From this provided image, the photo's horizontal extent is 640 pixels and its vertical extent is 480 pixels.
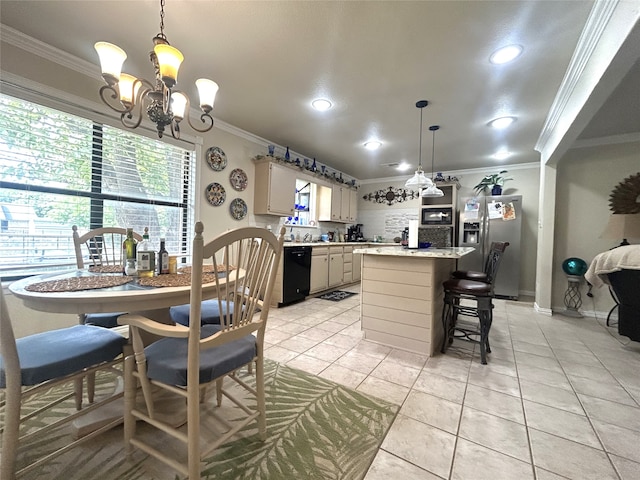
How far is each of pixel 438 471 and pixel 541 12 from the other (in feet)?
8.66

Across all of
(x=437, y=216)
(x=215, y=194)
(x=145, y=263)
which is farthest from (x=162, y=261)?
(x=437, y=216)

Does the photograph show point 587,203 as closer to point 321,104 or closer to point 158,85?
point 321,104

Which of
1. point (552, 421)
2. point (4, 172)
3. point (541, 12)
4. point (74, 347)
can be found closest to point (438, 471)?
point (552, 421)

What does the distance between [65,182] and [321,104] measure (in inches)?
99.6

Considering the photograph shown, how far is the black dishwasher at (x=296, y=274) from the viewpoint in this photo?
375 cm

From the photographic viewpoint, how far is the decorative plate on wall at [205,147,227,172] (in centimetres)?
332

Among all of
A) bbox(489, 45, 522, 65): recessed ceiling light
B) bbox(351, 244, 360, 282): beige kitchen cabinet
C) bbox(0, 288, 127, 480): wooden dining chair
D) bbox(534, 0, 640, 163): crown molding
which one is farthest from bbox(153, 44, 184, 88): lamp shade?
bbox(351, 244, 360, 282): beige kitchen cabinet

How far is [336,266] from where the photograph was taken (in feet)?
16.0

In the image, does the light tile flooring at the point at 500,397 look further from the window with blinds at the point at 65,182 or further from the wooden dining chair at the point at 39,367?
the window with blinds at the point at 65,182

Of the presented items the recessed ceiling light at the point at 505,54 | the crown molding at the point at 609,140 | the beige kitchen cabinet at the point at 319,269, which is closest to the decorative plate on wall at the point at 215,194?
the beige kitchen cabinet at the point at 319,269

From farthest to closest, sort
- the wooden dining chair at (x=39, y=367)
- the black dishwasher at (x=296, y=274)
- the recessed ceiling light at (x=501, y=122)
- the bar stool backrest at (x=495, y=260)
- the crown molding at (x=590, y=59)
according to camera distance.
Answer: the black dishwasher at (x=296, y=274), the recessed ceiling light at (x=501, y=122), the bar stool backrest at (x=495, y=260), the crown molding at (x=590, y=59), the wooden dining chair at (x=39, y=367)

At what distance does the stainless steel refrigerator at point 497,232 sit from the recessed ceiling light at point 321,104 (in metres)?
3.32

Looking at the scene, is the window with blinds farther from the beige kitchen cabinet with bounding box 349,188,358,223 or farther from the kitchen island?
the beige kitchen cabinet with bounding box 349,188,358,223

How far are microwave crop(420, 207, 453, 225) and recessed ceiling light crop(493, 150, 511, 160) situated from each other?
3.76ft
